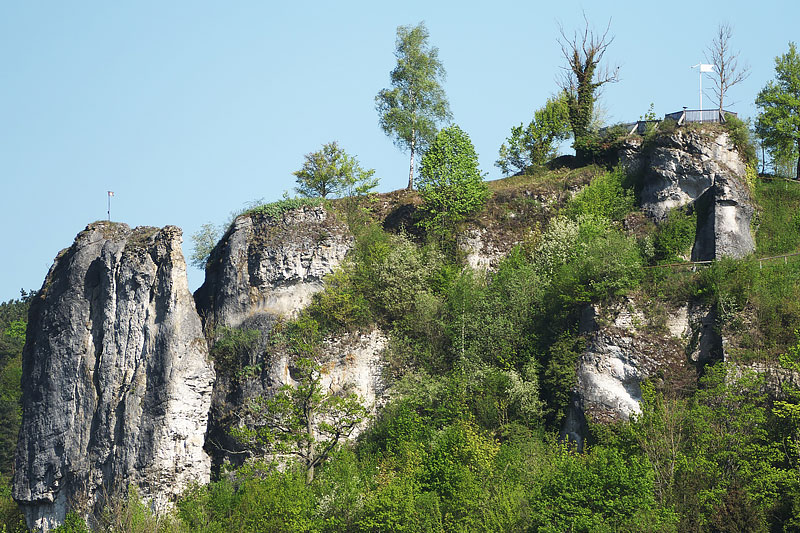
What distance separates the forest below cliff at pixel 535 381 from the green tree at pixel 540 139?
53.2 inches

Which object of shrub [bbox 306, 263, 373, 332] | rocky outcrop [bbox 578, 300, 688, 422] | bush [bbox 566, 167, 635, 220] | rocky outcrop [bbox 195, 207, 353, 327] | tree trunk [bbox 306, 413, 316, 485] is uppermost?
bush [bbox 566, 167, 635, 220]

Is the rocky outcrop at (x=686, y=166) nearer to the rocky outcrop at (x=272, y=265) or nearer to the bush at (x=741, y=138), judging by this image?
the bush at (x=741, y=138)

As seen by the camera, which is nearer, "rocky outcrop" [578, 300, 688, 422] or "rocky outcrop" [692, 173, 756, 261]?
"rocky outcrop" [578, 300, 688, 422]

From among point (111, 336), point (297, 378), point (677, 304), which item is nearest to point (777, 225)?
point (677, 304)

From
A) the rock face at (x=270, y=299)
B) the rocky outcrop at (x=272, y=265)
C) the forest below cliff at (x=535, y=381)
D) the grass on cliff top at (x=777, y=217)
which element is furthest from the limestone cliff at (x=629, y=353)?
the rocky outcrop at (x=272, y=265)

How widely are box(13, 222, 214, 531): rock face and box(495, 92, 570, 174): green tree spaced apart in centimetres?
1611

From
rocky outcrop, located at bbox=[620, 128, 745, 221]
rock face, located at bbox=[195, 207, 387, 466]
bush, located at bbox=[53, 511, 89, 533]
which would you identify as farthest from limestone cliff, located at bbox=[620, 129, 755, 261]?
bush, located at bbox=[53, 511, 89, 533]

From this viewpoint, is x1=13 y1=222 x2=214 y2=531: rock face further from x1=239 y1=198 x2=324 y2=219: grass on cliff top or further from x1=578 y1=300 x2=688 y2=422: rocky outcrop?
x1=578 y1=300 x2=688 y2=422: rocky outcrop

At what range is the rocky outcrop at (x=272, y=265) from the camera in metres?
52.6

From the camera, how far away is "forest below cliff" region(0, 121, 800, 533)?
135ft

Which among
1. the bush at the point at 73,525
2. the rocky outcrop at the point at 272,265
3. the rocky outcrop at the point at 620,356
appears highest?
the rocky outcrop at the point at 272,265

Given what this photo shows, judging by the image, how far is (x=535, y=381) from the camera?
156 feet

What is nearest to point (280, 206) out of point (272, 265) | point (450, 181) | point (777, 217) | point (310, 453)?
point (272, 265)

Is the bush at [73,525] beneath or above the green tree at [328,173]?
beneath
